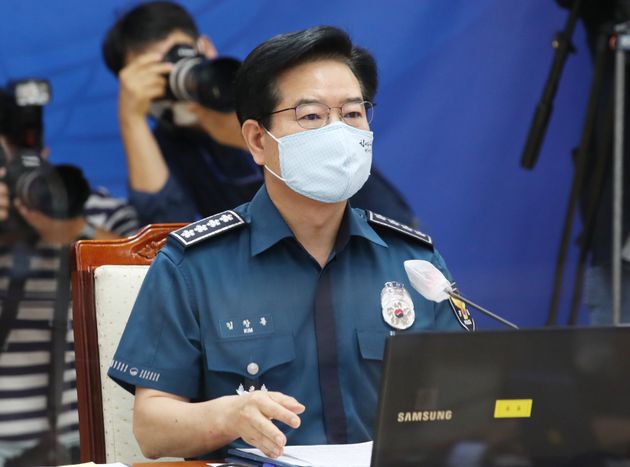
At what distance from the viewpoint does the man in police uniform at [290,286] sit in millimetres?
1814

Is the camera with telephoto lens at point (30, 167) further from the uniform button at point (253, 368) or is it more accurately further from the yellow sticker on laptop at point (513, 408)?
the yellow sticker on laptop at point (513, 408)

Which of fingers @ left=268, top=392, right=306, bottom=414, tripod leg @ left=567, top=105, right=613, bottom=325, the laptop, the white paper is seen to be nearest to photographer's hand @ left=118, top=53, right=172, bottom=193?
tripod leg @ left=567, top=105, right=613, bottom=325

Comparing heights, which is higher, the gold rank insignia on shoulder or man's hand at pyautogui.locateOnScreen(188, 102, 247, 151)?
man's hand at pyautogui.locateOnScreen(188, 102, 247, 151)

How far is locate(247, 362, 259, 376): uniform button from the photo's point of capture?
184 centimetres

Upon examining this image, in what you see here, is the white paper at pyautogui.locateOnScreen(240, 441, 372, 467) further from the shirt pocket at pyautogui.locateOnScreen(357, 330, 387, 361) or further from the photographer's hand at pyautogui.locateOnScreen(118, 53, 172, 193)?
the photographer's hand at pyautogui.locateOnScreen(118, 53, 172, 193)

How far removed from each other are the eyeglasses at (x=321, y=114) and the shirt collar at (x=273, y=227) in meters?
0.15

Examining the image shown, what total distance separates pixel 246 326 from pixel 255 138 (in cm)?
39

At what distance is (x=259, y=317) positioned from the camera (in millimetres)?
1872

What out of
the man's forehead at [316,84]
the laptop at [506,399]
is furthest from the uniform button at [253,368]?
the laptop at [506,399]

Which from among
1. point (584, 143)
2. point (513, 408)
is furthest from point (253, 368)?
point (584, 143)

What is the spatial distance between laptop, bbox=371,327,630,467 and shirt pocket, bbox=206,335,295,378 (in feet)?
2.00

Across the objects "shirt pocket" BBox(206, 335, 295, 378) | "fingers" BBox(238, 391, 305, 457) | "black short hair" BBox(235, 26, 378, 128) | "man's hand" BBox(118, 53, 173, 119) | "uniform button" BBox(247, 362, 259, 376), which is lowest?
"fingers" BBox(238, 391, 305, 457)

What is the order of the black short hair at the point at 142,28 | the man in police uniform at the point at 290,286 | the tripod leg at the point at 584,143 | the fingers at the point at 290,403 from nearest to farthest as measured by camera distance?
1. the fingers at the point at 290,403
2. the man in police uniform at the point at 290,286
3. the black short hair at the point at 142,28
4. the tripod leg at the point at 584,143

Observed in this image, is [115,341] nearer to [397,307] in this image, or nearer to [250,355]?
[250,355]
